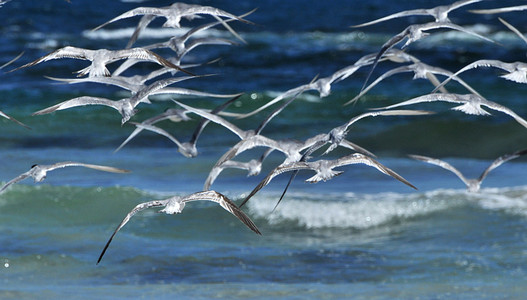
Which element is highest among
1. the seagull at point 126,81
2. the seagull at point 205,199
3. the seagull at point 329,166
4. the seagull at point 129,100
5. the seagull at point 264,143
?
the seagull at point 126,81

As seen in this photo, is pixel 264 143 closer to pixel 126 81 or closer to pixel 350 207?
pixel 126 81

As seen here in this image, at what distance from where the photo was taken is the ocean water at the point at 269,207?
9.47 metres

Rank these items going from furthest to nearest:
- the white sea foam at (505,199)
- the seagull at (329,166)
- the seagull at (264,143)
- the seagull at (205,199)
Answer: the white sea foam at (505,199), the seagull at (264,143), the seagull at (329,166), the seagull at (205,199)

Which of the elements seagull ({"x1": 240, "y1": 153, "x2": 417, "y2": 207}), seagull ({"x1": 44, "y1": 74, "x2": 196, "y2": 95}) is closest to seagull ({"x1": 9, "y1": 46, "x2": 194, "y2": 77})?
seagull ({"x1": 44, "y1": 74, "x2": 196, "y2": 95})

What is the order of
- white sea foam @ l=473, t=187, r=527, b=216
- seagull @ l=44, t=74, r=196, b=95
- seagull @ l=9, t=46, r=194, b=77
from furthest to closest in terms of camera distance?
white sea foam @ l=473, t=187, r=527, b=216 → seagull @ l=44, t=74, r=196, b=95 → seagull @ l=9, t=46, r=194, b=77

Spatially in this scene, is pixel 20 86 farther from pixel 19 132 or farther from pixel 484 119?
pixel 484 119

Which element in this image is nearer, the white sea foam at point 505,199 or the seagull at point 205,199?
the seagull at point 205,199

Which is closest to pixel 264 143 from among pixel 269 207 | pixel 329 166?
pixel 329 166

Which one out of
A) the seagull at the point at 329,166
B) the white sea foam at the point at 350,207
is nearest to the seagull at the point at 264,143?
the seagull at the point at 329,166

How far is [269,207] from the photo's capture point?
12.8 m

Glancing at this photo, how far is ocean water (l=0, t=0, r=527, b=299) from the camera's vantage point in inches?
A: 373

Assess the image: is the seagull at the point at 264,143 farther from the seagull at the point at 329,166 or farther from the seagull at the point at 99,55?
the seagull at the point at 99,55

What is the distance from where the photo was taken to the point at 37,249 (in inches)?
423

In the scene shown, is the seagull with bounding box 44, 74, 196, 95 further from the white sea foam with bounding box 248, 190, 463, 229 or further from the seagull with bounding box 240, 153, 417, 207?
the white sea foam with bounding box 248, 190, 463, 229
